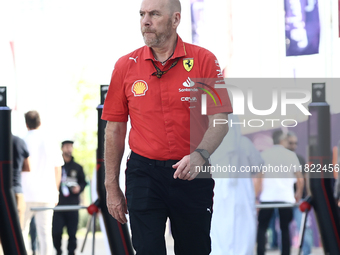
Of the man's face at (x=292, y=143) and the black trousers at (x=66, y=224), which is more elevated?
the man's face at (x=292, y=143)

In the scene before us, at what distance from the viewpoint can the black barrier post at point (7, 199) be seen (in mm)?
4293

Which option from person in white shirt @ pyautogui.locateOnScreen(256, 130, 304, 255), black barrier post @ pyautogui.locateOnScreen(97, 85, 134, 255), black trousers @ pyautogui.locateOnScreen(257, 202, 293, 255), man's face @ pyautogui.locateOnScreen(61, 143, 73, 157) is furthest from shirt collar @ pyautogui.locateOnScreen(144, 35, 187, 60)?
man's face @ pyautogui.locateOnScreen(61, 143, 73, 157)

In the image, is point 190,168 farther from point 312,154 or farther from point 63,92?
point 63,92

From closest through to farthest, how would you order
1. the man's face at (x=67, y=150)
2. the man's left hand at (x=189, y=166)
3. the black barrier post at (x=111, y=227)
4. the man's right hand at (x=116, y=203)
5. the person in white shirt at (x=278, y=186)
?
1. the man's left hand at (x=189, y=166)
2. the man's right hand at (x=116, y=203)
3. the black barrier post at (x=111, y=227)
4. the person in white shirt at (x=278, y=186)
5. the man's face at (x=67, y=150)

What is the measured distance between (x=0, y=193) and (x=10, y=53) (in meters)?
2.57

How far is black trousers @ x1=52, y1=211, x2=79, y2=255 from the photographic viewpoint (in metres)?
6.00

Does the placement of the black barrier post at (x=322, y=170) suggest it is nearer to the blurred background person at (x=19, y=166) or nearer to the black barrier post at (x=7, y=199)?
the black barrier post at (x=7, y=199)

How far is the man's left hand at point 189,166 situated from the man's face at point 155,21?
553mm

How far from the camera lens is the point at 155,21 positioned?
95.6 inches

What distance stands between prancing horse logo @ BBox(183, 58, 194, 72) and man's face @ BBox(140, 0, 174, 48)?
0.48ft

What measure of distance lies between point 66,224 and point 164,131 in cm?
400

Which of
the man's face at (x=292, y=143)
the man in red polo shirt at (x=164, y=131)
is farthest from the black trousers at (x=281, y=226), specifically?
the man in red polo shirt at (x=164, y=131)

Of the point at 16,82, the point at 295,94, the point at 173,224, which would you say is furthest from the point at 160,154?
the point at 16,82

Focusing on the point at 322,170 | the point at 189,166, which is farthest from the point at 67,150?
the point at 189,166
